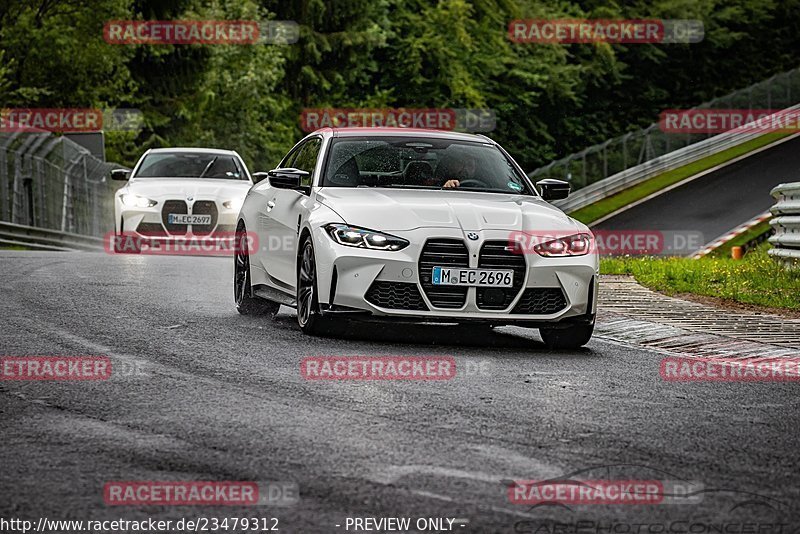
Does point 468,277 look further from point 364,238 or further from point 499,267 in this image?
point 364,238

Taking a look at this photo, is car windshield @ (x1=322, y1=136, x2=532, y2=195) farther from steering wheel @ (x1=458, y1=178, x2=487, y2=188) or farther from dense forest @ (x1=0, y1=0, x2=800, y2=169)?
dense forest @ (x1=0, y1=0, x2=800, y2=169)

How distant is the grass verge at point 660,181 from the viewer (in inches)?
1501

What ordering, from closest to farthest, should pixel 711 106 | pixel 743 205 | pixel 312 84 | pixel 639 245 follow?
pixel 639 245 < pixel 743 205 < pixel 711 106 < pixel 312 84

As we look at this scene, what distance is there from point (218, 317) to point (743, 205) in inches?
966

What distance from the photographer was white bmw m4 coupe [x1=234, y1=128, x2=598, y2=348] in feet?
31.6

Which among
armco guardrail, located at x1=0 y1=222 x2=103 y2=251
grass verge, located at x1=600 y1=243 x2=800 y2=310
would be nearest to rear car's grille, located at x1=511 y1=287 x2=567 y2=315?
grass verge, located at x1=600 y1=243 x2=800 y2=310

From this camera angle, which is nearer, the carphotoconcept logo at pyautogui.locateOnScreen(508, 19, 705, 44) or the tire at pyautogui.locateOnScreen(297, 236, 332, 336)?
the tire at pyautogui.locateOnScreen(297, 236, 332, 336)

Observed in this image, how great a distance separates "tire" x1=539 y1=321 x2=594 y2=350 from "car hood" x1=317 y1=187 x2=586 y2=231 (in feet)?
2.39

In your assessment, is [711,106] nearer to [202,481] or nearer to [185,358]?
[185,358]

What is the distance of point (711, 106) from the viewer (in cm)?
4650

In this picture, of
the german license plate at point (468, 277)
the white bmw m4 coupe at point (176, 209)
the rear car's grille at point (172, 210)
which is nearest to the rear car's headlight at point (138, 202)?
the white bmw m4 coupe at point (176, 209)

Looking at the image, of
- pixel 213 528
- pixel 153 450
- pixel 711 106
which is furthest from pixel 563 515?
pixel 711 106

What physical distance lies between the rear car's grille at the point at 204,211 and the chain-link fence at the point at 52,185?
24.3ft

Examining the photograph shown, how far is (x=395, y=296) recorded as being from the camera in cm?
962
